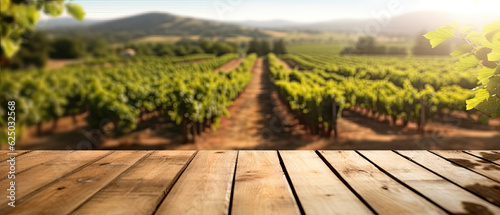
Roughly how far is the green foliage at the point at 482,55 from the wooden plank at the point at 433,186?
46 centimetres

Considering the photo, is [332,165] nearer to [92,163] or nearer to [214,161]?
[214,161]

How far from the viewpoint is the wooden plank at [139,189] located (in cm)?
118

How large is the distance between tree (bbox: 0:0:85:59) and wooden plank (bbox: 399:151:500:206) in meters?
1.66

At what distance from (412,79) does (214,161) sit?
60.6 ft

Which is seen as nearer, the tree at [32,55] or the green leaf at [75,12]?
the green leaf at [75,12]

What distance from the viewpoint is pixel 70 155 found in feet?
6.53

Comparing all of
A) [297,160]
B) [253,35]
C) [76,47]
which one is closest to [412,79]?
[297,160]

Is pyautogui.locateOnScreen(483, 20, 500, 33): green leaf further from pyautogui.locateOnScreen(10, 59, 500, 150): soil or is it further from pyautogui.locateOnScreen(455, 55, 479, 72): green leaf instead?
pyautogui.locateOnScreen(10, 59, 500, 150): soil

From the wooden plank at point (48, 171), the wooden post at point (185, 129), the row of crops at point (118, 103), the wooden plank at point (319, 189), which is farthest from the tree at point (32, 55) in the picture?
the wooden plank at point (319, 189)

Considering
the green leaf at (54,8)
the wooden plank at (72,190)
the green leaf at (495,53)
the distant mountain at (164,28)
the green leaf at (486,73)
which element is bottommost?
the wooden plank at (72,190)

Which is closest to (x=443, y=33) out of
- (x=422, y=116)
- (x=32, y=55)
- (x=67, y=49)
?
(x=422, y=116)

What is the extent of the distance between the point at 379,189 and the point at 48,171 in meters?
1.43

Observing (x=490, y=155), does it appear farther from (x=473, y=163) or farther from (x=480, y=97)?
(x=480, y=97)

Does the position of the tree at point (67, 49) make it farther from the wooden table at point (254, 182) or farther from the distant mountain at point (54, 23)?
the wooden table at point (254, 182)
